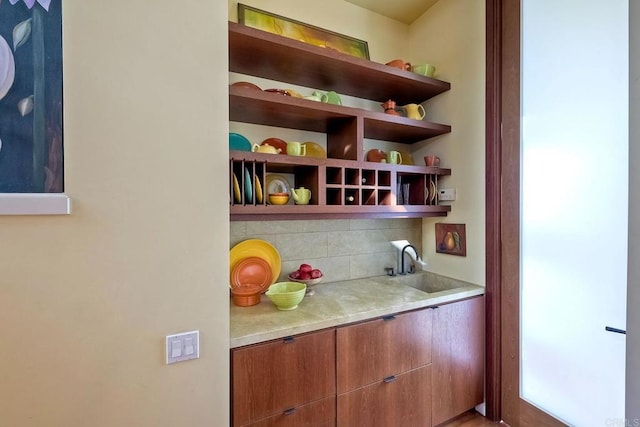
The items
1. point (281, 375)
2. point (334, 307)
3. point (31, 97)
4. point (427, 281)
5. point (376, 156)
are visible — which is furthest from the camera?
point (427, 281)

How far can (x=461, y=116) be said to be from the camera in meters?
→ 1.94

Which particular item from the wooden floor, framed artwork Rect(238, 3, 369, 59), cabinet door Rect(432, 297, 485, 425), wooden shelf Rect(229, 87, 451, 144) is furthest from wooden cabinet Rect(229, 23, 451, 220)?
the wooden floor

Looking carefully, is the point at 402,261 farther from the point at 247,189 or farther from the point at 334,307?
the point at 247,189

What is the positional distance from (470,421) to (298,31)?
2.75 m

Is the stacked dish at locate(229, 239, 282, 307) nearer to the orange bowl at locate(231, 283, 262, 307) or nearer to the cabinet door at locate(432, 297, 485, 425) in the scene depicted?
the orange bowl at locate(231, 283, 262, 307)

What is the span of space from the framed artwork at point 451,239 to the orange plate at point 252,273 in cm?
129

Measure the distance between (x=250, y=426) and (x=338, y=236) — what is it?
1215 millimetres

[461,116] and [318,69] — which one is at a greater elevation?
[318,69]

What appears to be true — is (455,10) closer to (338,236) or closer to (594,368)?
(338,236)

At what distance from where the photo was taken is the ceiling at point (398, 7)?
210 cm

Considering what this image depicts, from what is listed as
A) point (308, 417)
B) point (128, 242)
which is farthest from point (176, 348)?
point (308, 417)

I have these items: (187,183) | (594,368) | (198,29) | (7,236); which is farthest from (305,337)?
(594,368)

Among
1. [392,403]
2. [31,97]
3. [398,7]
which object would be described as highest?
[398,7]

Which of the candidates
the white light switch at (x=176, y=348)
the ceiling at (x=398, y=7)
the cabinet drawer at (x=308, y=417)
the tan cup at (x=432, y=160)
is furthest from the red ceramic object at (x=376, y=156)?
the white light switch at (x=176, y=348)
